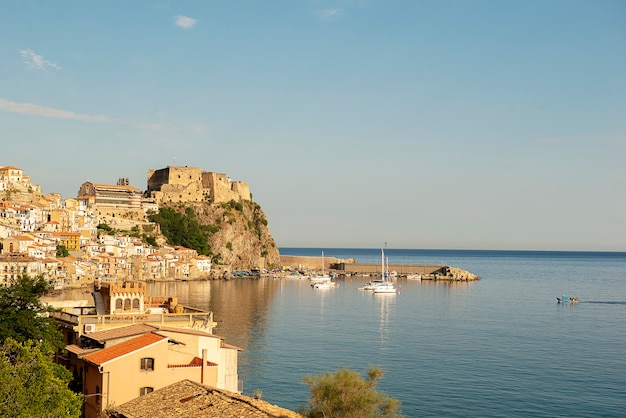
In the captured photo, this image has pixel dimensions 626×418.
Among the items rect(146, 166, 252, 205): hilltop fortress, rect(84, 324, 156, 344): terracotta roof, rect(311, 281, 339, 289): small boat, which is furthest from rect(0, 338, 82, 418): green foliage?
rect(146, 166, 252, 205): hilltop fortress

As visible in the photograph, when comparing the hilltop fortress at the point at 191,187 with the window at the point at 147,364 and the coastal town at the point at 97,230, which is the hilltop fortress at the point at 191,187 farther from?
the window at the point at 147,364

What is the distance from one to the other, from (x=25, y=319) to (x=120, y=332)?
418cm

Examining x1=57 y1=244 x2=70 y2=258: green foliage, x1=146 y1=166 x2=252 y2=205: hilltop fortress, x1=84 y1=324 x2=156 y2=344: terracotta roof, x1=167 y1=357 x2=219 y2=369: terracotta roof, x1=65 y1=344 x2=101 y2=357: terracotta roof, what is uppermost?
x1=146 y1=166 x2=252 y2=205: hilltop fortress

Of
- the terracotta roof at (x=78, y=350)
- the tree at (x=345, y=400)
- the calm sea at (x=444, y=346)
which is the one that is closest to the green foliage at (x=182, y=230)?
the calm sea at (x=444, y=346)

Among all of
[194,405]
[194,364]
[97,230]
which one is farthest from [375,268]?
[194,405]

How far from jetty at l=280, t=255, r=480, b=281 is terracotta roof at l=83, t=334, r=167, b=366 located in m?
117

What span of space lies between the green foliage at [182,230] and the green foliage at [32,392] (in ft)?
398

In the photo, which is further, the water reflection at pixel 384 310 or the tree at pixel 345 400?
the water reflection at pixel 384 310

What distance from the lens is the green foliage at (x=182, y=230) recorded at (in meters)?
140

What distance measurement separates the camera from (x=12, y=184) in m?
122

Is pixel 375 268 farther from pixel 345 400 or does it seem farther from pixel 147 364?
pixel 345 400

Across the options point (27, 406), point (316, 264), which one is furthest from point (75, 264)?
point (27, 406)

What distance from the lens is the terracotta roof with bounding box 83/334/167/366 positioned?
22297mm

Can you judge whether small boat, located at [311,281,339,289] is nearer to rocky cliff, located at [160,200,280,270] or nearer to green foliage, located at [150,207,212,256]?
rocky cliff, located at [160,200,280,270]
